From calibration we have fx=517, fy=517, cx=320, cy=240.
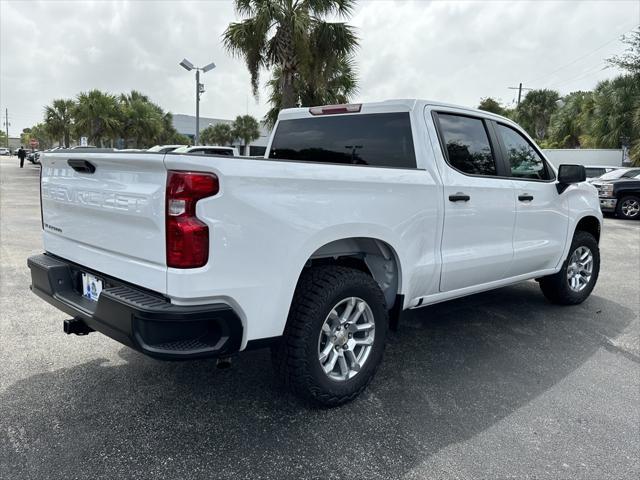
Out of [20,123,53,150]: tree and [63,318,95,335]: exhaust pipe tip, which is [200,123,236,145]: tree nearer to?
[20,123,53,150]: tree

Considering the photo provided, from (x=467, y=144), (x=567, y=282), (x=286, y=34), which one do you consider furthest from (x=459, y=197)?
(x=286, y=34)

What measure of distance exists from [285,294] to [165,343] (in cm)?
63

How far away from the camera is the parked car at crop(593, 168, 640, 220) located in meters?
14.8

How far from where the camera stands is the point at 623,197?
14859mm

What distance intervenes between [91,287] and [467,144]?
2.83 meters

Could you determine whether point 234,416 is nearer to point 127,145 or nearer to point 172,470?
point 172,470

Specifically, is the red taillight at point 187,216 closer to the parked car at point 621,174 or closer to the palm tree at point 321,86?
the palm tree at point 321,86

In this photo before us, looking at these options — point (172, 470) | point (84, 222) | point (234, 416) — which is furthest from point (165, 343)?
point (84, 222)

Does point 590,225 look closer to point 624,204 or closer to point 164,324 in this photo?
point 164,324

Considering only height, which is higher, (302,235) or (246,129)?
(246,129)

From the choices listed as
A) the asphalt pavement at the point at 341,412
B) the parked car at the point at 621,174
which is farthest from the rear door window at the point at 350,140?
the parked car at the point at 621,174

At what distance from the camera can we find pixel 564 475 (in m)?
2.53

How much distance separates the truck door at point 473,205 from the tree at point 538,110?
41785 millimetres

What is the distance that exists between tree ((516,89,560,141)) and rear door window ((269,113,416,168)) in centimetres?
4213
